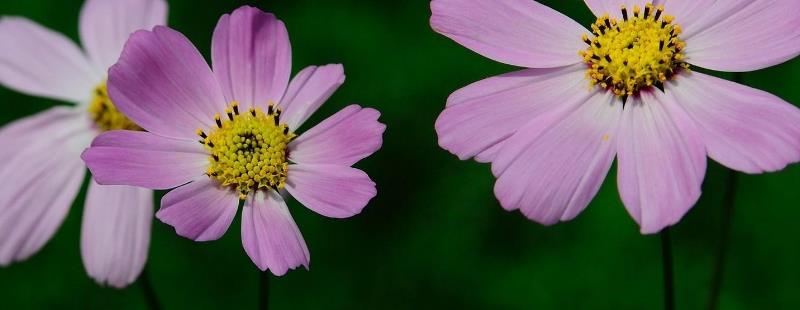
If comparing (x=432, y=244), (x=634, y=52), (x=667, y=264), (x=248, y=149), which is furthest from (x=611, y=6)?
(x=432, y=244)

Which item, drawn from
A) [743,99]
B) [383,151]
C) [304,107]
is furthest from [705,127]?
[383,151]

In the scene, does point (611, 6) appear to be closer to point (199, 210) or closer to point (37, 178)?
point (199, 210)

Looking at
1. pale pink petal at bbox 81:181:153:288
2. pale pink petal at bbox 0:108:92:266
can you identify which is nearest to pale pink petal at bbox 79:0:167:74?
pale pink petal at bbox 0:108:92:266

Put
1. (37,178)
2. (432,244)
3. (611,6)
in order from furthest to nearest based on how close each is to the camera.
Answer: (432,244)
(37,178)
(611,6)

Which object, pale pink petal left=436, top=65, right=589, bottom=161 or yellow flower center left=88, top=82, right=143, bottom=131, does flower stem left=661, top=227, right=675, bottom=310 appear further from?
yellow flower center left=88, top=82, right=143, bottom=131

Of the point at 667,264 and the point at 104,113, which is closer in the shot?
the point at 667,264

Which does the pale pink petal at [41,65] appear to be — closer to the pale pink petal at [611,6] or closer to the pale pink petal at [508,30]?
the pale pink petal at [508,30]
